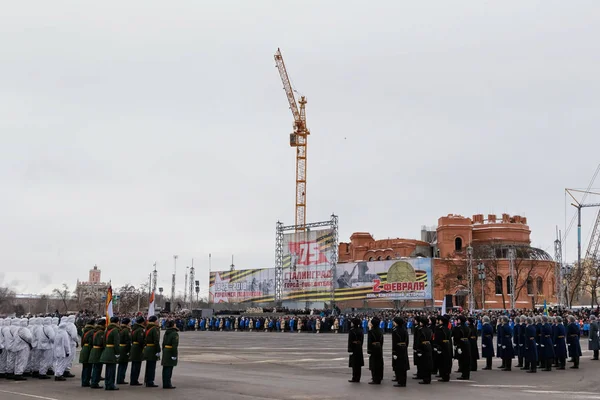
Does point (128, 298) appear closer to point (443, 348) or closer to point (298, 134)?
point (298, 134)

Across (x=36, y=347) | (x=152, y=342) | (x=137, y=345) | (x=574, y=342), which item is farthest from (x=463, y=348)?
(x=36, y=347)

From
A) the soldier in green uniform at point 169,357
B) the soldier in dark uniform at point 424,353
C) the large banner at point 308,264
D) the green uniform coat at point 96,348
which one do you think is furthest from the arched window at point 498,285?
the green uniform coat at point 96,348

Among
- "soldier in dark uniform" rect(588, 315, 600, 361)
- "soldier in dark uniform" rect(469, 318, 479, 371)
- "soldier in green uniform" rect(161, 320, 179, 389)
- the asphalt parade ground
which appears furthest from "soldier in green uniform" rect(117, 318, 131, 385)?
"soldier in dark uniform" rect(588, 315, 600, 361)

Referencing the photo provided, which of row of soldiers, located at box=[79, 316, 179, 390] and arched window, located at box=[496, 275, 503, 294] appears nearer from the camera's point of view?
row of soldiers, located at box=[79, 316, 179, 390]

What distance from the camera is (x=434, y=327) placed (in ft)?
55.5

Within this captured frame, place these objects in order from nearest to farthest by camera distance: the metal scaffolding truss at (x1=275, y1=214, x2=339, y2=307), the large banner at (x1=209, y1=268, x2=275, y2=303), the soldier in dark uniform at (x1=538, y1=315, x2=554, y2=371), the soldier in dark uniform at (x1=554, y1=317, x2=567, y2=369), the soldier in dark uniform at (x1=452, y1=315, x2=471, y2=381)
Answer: the soldier in dark uniform at (x1=452, y1=315, x2=471, y2=381)
the soldier in dark uniform at (x1=538, y1=315, x2=554, y2=371)
the soldier in dark uniform at (x1=554, y1=317, x2=567, y2=369)
the metal scaffolding truss at (x1=275, y1=214, x2=339, y2=307)
the large banner at (x1=209, y1=268, x2=275, y2=303)

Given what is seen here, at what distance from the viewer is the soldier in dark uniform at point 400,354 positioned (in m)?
14.9

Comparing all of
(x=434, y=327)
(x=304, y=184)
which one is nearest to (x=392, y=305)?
(x=304, y=184)

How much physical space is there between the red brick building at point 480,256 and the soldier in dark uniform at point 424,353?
49084 millimetres

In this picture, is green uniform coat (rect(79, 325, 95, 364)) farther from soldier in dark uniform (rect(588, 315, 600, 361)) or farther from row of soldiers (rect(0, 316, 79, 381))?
soldier in dark uniform (rect(588, 315, 600, 361))

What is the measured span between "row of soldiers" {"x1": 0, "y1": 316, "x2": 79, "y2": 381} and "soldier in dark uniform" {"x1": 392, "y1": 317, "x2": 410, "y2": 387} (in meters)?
8.44

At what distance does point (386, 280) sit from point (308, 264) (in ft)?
26.7

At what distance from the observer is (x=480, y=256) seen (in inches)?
2916

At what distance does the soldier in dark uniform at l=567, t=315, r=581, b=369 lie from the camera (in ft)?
64.6
